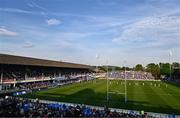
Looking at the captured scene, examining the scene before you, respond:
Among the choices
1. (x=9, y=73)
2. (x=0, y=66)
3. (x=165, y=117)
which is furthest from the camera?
(x=9, y=73)

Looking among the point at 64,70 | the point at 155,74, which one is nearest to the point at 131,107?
the point at 64,70

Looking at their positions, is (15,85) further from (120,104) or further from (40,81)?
(120,104)

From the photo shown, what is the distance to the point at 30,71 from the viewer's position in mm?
74062

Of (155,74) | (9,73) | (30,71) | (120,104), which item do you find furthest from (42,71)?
(155,74)

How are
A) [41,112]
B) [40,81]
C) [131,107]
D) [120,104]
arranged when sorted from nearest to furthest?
[41,112]
[131,107]
[120,104]
[40,81]

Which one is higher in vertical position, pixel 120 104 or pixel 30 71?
pixel 30 71

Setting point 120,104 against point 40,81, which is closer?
point 120,104

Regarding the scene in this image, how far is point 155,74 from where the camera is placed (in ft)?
450

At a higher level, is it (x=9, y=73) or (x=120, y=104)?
(x=9, y=73)

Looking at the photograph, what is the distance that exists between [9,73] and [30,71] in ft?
36.7

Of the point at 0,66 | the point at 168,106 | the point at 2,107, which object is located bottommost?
the point at 168,106

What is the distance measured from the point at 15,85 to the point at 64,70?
159ft

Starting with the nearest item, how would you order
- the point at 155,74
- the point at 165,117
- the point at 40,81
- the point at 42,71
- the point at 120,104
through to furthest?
the point at 165,117 → the point at 120,104 → the point at 40,81 → the point at 42,71 → the point at 155,74

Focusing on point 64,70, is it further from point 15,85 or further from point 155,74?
point 155,74
